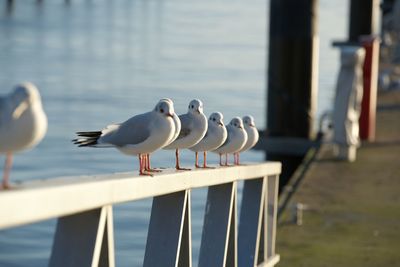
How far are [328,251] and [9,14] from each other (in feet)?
231

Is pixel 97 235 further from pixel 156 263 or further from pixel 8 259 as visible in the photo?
pixel 8 259

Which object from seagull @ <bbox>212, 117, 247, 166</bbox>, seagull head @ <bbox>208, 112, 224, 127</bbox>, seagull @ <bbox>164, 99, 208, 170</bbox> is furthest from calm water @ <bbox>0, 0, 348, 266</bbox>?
seagull @ <bbox>164, 99, 208, 170</bbox>

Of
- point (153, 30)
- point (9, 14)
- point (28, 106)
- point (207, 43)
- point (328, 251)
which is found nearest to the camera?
point (28, 106)

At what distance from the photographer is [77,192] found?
4.36 metres

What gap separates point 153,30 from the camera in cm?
7188

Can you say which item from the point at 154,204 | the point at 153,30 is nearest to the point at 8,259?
the point at 154,204

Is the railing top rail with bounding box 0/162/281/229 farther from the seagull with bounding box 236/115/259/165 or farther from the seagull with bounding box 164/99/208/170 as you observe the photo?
the seagull with bounding box 236/115/259/165

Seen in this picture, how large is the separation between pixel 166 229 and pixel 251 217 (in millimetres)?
2462

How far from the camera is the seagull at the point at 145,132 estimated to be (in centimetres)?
559

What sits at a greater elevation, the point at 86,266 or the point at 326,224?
the point at 86,266

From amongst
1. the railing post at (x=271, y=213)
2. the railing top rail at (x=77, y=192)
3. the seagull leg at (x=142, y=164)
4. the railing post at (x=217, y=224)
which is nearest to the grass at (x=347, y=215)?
the railing post at (x=271, y=213)

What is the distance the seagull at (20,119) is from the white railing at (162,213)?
0.16 metres

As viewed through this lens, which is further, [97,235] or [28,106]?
[97,235]

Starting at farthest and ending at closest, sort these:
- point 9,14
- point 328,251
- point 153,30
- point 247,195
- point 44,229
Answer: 1. point 9,14
2. point 153,30
3. point 44,229
4. point 328,251
5. point 247,195
